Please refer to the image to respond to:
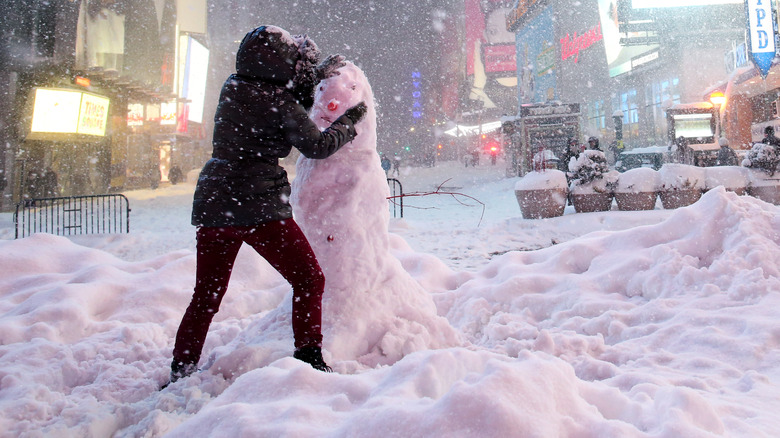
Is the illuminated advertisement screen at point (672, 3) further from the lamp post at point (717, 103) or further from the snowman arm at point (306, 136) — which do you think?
the snowman arm at point (306, 136)

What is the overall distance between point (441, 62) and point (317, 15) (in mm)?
16203

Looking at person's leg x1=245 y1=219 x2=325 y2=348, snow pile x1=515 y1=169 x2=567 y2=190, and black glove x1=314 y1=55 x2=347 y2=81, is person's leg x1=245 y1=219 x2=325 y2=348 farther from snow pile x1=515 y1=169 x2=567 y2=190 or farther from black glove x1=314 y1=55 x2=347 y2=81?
snow pile x1=515 y1=169 x2=567 y2=190

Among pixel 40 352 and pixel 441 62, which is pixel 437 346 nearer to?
pixel 40 352

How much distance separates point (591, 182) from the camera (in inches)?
436

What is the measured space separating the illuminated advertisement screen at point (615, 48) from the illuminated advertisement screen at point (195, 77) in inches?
1100

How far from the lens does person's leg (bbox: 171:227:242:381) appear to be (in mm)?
2682

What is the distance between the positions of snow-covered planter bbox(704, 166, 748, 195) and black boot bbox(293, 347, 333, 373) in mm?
10707

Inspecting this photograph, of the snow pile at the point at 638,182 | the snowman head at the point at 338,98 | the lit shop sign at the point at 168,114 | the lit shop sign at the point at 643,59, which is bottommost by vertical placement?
the snowman head at the point at 338,98

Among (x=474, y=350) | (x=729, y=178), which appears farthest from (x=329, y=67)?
(x=729, y=178)

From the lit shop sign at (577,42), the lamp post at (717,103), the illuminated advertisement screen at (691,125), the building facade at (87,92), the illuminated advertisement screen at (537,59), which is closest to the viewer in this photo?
the building facade at (87,92)

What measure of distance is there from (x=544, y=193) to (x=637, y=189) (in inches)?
77.7

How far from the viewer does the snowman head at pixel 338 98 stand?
3326 mm

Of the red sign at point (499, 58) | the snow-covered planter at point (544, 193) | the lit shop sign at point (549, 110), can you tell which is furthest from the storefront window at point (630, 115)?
the snow-covered planter at point (544, 193)

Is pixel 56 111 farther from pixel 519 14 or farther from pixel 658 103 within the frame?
pixel 519 14
